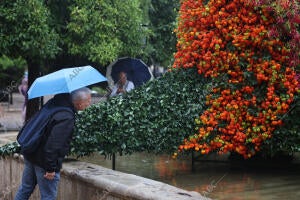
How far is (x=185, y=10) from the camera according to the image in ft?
23.3

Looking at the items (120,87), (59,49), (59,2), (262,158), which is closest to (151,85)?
(262,158)

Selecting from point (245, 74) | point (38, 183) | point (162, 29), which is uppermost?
point (162, 29)

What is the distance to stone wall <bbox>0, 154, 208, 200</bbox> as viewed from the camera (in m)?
4.63

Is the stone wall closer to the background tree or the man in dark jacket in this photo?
the man in dark jacket

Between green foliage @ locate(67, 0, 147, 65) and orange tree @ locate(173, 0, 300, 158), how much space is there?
15.2ft

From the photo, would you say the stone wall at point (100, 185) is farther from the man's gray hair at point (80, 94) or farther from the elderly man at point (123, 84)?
the elderly man at point (123, 84)

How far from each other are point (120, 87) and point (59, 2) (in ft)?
9.51

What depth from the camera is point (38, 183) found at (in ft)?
16.4

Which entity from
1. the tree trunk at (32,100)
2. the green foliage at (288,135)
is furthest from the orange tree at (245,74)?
the tree trunk at (32,100)

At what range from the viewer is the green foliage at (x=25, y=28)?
10398mm

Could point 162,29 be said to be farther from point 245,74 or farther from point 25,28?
point 245,74

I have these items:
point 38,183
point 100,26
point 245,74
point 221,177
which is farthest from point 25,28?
point 38,183

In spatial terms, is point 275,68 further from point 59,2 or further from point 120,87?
point 59,2

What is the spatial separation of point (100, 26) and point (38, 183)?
6586 millimetres
